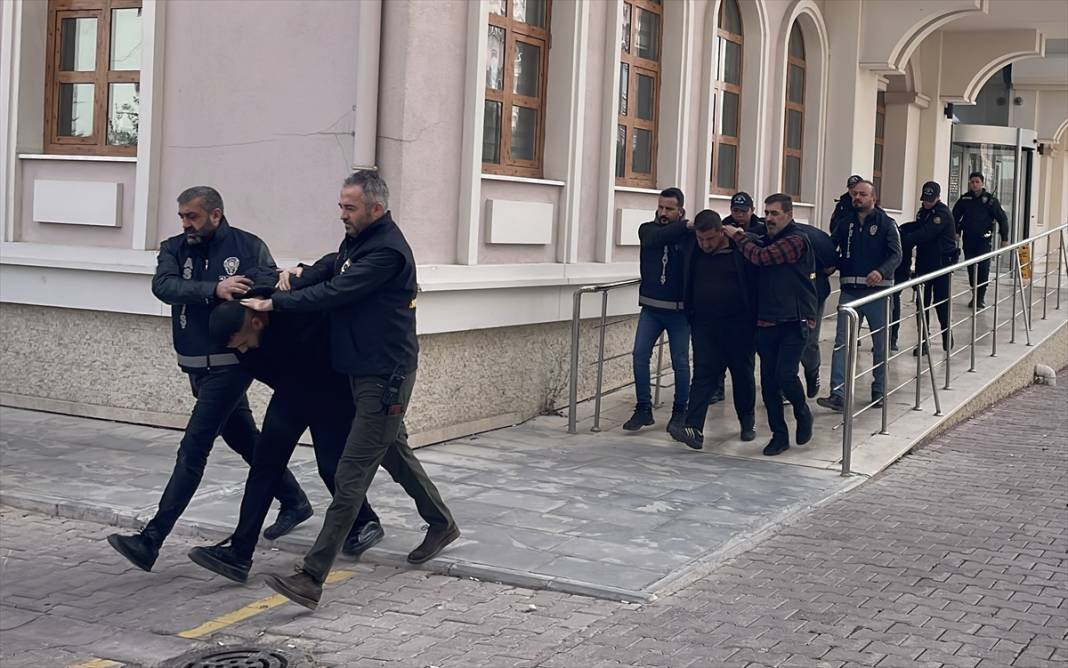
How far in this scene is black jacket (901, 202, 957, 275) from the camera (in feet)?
44.2

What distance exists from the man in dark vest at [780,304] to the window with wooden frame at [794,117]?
6.79 m

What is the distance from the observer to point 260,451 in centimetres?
662

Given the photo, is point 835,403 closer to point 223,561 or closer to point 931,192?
point 931,192

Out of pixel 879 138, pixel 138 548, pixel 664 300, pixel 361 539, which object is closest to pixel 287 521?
pixel 361 539

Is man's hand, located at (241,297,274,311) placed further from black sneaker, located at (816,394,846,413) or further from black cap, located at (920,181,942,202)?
black cap, located at (920,181,942,202)

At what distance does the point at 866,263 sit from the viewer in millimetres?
11469

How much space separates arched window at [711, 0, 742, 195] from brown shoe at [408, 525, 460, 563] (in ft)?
27.9

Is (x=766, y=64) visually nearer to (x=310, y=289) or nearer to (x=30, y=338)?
(x=30, y=338)

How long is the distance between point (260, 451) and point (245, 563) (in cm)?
55

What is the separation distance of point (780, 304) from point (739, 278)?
364 millimetres

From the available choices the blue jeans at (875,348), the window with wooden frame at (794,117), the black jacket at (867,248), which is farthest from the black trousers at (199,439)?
the window with wooden frame at (794,117)

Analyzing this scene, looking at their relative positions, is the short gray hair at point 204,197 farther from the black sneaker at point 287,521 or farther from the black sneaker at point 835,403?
the black sneaker at point 835,403

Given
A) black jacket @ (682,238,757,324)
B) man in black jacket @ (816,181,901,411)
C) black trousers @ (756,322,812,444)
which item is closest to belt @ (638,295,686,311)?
black jacket @ (682,238,757,324)

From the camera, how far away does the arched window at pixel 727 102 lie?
48.5 ft
